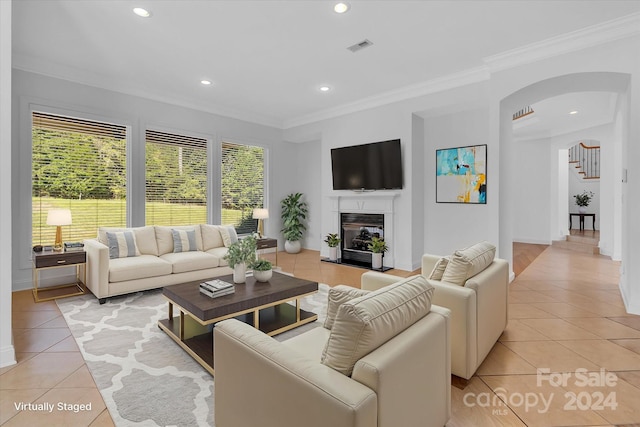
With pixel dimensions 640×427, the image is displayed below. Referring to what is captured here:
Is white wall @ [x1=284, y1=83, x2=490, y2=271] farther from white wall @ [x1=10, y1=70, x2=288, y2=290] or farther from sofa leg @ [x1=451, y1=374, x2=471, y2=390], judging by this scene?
sofa leg @ [x1=451, y1=374, x2=471, y2=390]

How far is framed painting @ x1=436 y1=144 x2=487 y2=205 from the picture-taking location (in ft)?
16.6

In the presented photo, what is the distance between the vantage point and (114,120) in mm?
4805

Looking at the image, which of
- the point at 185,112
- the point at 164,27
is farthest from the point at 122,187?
the point at 164,27

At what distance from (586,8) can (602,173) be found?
557 cm

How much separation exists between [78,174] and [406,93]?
16.6ft

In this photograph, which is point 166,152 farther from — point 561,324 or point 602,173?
point 602,173

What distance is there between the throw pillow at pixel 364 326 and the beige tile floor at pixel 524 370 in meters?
0.89

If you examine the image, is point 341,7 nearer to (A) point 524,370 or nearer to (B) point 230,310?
(B) point 230,310

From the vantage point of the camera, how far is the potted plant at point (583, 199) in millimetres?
10914

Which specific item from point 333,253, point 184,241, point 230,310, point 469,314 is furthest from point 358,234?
point 469,314

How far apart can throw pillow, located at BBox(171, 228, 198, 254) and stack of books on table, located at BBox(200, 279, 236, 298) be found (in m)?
2.03

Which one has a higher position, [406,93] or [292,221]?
[406,93]

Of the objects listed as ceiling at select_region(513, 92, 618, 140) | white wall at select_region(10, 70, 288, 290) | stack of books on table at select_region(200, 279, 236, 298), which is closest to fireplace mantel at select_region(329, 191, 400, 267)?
white wall at select_region(10, 70, 288, 290)

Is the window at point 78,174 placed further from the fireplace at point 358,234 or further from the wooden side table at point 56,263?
the fireplace at point 358,234
